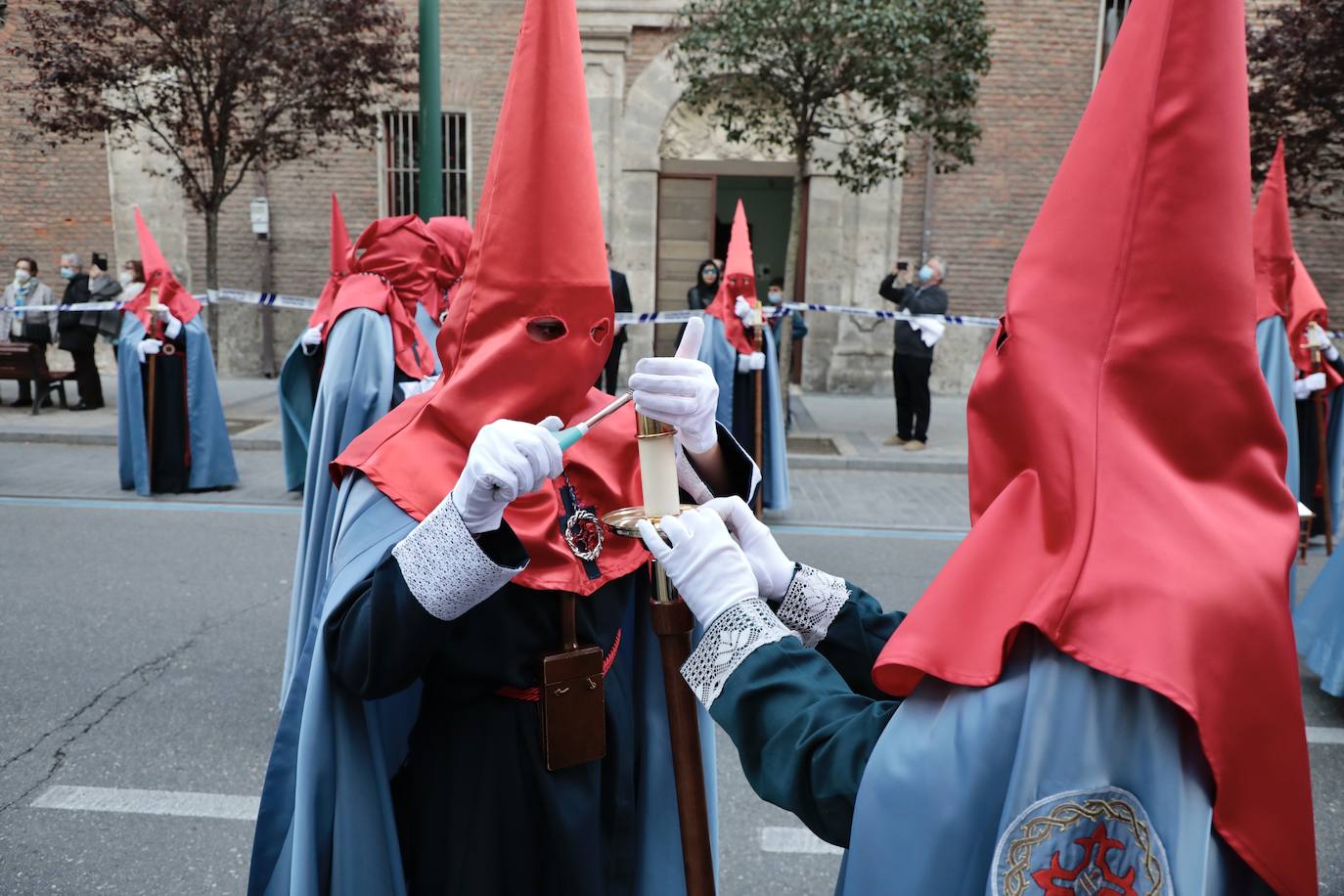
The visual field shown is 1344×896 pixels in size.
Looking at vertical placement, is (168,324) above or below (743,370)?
above

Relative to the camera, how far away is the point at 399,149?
49.2 feet

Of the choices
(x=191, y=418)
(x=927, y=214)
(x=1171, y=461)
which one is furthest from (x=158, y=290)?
(x=927, y=214)

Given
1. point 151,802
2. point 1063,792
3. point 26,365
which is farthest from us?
point 26,365

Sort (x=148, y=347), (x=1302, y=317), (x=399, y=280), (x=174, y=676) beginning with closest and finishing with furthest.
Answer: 1. (x=174, y=676)
2. (x=399, y=280)
3. (x=1302, y=317)
4. (x=148, y=347)

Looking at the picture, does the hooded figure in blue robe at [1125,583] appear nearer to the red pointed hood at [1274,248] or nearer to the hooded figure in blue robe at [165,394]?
the red pointed hood at [1274,248]

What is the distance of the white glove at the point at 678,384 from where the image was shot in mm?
1871

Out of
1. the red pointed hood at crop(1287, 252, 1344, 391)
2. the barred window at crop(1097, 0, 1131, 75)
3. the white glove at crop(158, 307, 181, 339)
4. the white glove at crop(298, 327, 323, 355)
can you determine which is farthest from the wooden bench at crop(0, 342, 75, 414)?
the barred window at crop(1097, 0, 1131, 75)

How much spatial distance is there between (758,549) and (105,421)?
11603 mm

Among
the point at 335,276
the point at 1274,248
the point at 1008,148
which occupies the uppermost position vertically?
the point at 1008,148

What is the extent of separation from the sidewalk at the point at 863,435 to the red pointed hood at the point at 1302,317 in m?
2.78

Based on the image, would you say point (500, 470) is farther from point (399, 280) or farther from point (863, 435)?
point (863, 435)

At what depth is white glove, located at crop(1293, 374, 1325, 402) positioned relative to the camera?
283 inches

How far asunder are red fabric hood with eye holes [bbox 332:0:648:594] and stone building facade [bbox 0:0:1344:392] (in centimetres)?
1247

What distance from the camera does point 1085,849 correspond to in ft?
3.74
